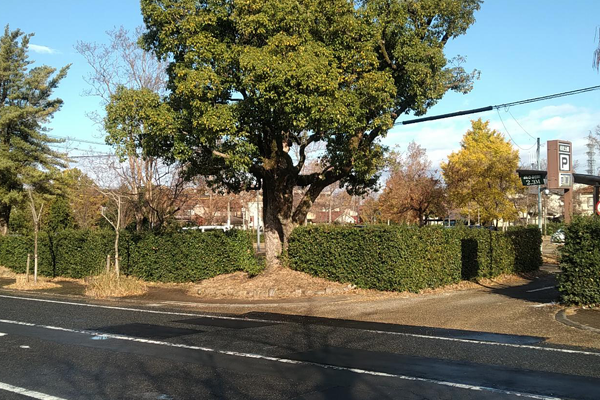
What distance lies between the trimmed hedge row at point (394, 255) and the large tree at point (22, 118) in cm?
1821

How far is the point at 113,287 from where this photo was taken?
18.5 metres

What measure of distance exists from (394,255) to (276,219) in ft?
16.3

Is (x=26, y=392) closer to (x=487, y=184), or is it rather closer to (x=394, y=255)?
(x=394, y=255)

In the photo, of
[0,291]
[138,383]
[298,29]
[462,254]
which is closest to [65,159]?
[0,291]

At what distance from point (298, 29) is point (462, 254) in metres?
9.08

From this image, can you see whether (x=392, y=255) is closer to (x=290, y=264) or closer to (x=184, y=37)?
(x=290, y=264)

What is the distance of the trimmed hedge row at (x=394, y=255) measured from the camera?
52.5 feet

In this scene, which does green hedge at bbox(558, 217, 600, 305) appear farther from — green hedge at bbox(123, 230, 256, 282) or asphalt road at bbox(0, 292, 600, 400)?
green hedge at bbox(123, 230, 256, 282)

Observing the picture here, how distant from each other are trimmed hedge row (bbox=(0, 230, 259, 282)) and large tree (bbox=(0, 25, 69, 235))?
678cm

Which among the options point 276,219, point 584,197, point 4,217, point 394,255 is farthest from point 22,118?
point 584,197

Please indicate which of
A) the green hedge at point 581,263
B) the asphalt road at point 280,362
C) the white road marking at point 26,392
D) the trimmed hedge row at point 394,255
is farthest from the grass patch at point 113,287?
the green hedge at point 581,263

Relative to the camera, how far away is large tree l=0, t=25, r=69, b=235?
29.1 m

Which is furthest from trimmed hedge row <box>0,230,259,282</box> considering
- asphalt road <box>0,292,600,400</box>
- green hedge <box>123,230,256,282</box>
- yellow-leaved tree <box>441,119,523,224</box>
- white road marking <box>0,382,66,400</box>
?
yellow-leaved tree <box>441,119,523,224</box>

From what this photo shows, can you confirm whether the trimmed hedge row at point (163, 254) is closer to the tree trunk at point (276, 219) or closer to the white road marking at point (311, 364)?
the tree trunk at point (276, 219)
